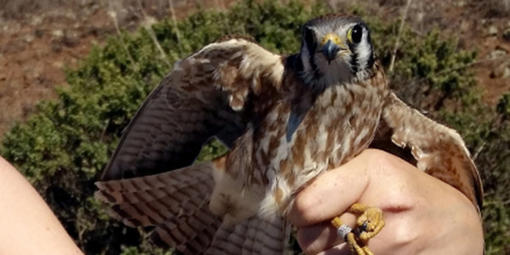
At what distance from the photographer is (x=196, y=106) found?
438 cm

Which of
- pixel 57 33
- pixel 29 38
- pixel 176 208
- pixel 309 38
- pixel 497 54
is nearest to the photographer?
pixel 309 38

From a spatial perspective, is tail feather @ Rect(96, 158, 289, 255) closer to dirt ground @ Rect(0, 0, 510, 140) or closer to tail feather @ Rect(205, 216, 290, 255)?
tail feather @ Rect(205, 216, 290, 255)

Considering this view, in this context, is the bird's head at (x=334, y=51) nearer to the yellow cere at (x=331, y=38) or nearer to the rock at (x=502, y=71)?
the yellow cere at (x=331, y=38)

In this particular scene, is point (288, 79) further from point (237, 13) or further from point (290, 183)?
point (237, 13)

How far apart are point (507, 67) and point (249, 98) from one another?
699 cm

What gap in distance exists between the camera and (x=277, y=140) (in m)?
3.99

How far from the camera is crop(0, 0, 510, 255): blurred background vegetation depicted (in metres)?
7.00

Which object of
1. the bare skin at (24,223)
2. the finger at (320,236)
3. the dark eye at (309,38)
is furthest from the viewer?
the dark eye at (309,38)

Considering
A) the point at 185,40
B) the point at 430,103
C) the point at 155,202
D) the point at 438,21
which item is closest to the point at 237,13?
the point at 185,40

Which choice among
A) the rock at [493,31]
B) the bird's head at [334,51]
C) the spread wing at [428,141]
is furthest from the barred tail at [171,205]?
the rock at [493,31]

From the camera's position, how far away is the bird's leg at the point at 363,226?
119 inches

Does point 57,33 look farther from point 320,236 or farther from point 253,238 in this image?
point 320,236

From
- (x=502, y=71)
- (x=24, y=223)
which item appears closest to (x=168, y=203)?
(x=24, y=223)

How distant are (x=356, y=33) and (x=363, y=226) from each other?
113cm
